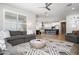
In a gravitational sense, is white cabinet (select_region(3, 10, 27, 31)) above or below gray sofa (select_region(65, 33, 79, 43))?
above

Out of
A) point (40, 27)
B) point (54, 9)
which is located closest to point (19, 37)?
point (40, 27)

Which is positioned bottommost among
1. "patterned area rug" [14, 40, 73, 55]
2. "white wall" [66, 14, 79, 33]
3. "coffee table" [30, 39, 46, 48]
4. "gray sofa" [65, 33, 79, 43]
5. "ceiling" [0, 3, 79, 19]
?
"patterned area rug" [14, 40, 73, 55]

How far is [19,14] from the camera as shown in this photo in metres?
2.34

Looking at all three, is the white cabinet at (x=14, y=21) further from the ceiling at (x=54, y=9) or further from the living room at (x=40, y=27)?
the ceiling at (x=54, y=9)

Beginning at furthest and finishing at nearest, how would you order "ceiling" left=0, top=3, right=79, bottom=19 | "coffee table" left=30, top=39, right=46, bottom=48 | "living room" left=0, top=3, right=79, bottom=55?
"coffee table" left=30, top=39, right=46, bottom=48 → "living room" left=0, top=3, right=79, bottom=55 → "ceiling" left=0, top=3, right=79, bottom=19

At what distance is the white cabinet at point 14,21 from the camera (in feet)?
7.33

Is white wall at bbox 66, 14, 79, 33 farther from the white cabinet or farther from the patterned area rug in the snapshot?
the white cabinet

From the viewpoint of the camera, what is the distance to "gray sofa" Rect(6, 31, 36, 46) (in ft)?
7.84

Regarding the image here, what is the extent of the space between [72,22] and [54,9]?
2.03ft

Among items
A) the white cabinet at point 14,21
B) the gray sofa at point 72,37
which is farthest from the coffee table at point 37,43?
the gray sofa at point 72,37

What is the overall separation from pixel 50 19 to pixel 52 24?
15cm

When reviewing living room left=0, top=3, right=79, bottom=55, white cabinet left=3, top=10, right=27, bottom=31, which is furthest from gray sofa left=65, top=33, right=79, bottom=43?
white cabinet left=3, top=10, right=27, bottom=31

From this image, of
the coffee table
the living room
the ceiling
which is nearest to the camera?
the ceiling
